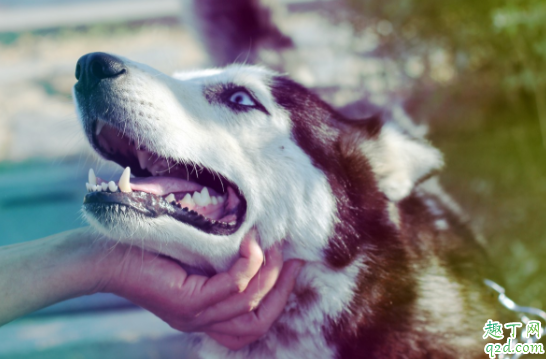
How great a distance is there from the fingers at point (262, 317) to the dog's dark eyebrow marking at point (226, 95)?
1.84 ft

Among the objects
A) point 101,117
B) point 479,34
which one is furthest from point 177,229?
point 479,34

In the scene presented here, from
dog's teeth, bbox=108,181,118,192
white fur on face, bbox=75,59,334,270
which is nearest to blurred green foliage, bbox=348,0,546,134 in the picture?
white fur on face, bbox=75,59,334,270

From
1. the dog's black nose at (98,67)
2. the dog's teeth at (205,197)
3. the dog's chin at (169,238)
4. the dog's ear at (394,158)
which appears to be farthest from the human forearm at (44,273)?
the dog's ear at (394,158)

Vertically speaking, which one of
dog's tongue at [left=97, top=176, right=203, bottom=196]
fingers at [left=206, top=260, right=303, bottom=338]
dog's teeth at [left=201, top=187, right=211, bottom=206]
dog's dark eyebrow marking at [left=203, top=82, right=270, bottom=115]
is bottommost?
fingers at [left=206, top=260, right=303, bottom=338]

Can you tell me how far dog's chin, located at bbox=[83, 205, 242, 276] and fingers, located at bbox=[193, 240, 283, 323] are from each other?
0.10 metres

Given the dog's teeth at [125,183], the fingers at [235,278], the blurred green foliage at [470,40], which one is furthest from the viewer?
the blurred green foliage at [470,40]

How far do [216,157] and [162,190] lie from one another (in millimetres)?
192

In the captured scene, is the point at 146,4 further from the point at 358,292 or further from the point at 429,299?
the point at 429,299

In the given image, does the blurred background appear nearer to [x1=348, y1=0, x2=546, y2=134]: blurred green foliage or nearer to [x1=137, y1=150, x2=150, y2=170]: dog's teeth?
[x1=348, y1=0, x2=546, y2=134]: blurred green foliage

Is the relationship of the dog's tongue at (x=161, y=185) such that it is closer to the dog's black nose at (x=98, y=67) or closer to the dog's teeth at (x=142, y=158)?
the dog's teeth at (x=142, y=158)

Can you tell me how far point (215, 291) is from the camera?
1430 millimetres

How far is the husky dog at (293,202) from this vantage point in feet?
4.48

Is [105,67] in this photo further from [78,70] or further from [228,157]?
[228,157]

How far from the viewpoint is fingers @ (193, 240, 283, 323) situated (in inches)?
57.2
